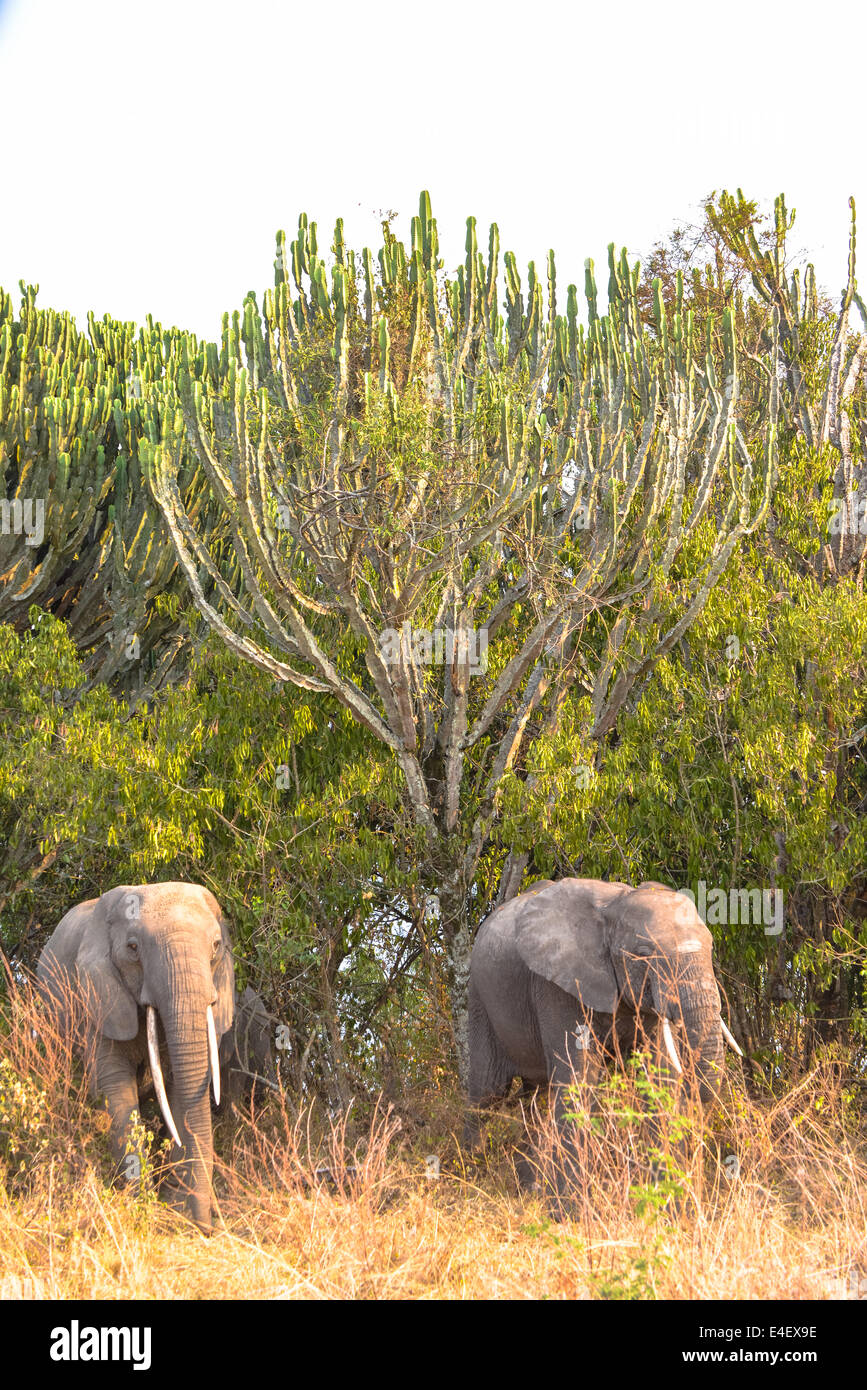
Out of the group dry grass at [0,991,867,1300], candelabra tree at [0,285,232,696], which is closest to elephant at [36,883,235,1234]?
dry grass at [0,991,867,1300]

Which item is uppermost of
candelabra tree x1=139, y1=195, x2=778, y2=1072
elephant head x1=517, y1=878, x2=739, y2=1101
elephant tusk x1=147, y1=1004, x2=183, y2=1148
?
candelabra tree x1=139, y1=195, x2=778, y2=1072

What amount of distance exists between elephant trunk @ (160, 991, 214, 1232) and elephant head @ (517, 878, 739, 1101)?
8.09 ft

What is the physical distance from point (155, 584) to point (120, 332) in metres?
4.58

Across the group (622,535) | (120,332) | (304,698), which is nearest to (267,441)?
(304,698)

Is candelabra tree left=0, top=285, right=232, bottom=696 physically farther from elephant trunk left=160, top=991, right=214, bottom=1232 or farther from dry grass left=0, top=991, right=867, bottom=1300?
elephant trunk left=160, top=991, right=214, bottom=1232

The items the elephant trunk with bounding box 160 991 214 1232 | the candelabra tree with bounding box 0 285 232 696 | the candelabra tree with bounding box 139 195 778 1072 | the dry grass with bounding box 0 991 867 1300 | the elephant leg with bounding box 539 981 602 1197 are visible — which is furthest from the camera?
the candelabra tree with bounding box 0 285 232 696

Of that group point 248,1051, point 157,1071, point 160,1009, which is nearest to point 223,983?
point 160,1009

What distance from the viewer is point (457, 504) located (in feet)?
36.0

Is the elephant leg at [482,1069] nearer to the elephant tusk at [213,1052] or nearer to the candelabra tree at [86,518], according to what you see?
the elephant tusk at [213,1052]

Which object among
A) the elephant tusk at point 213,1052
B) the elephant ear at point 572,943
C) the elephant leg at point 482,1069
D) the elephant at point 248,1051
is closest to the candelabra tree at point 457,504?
the elephant leg at point 482,1069

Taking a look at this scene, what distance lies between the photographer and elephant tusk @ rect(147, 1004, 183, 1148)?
8.85m

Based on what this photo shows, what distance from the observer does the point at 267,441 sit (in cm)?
1085

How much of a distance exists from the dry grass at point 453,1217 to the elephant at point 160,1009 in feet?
0.79
